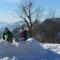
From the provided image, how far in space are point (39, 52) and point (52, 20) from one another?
33207mm

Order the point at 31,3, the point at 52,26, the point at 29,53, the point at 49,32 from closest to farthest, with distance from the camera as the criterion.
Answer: the point at 29,53 → the point at 31,3 → the point at 49,32 → the point at 52,26

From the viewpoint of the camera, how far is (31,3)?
30.8 m

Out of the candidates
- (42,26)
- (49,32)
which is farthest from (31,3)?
(42,26)

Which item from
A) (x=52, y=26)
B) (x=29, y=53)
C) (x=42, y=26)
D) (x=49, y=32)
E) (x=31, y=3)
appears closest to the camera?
(x=29, y=53)

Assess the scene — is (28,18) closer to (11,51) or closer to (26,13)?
(26,13)

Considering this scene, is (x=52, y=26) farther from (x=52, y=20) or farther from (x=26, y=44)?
(x=26, y=44)

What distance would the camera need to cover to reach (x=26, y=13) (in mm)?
31031

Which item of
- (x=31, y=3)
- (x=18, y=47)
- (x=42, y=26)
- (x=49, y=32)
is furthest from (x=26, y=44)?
(x=42, y=26)

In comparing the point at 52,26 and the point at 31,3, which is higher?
the point at 31,3

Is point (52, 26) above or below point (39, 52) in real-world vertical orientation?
below

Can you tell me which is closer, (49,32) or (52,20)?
(49,32)

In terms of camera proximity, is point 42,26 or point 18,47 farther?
point 42,26

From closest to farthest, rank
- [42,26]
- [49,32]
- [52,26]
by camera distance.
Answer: [49,32]
[52,26]
[42,26]

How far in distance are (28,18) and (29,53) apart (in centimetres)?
1802
